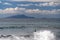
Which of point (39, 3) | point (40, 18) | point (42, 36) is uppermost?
point (39, 3)

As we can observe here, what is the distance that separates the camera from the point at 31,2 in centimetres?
292

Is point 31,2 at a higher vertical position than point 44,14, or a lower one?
higher

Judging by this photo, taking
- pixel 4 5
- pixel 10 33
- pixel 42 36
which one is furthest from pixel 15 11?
pixel 42 36

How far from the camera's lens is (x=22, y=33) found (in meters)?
2.92

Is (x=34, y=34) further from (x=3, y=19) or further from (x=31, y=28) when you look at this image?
(x=3, y=19)

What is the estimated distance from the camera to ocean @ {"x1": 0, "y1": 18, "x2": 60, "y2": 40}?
9.43ft

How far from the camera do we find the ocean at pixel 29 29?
2875 mm

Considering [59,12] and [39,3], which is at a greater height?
[39,3]

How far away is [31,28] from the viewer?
9.37ft

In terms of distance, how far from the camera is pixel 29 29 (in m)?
2.84

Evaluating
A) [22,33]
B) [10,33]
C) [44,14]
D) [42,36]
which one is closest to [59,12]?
[44,14]

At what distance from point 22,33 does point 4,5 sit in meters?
0.63

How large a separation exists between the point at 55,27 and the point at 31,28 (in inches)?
18.4

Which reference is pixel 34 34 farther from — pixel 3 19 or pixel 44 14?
pixel 3 19
